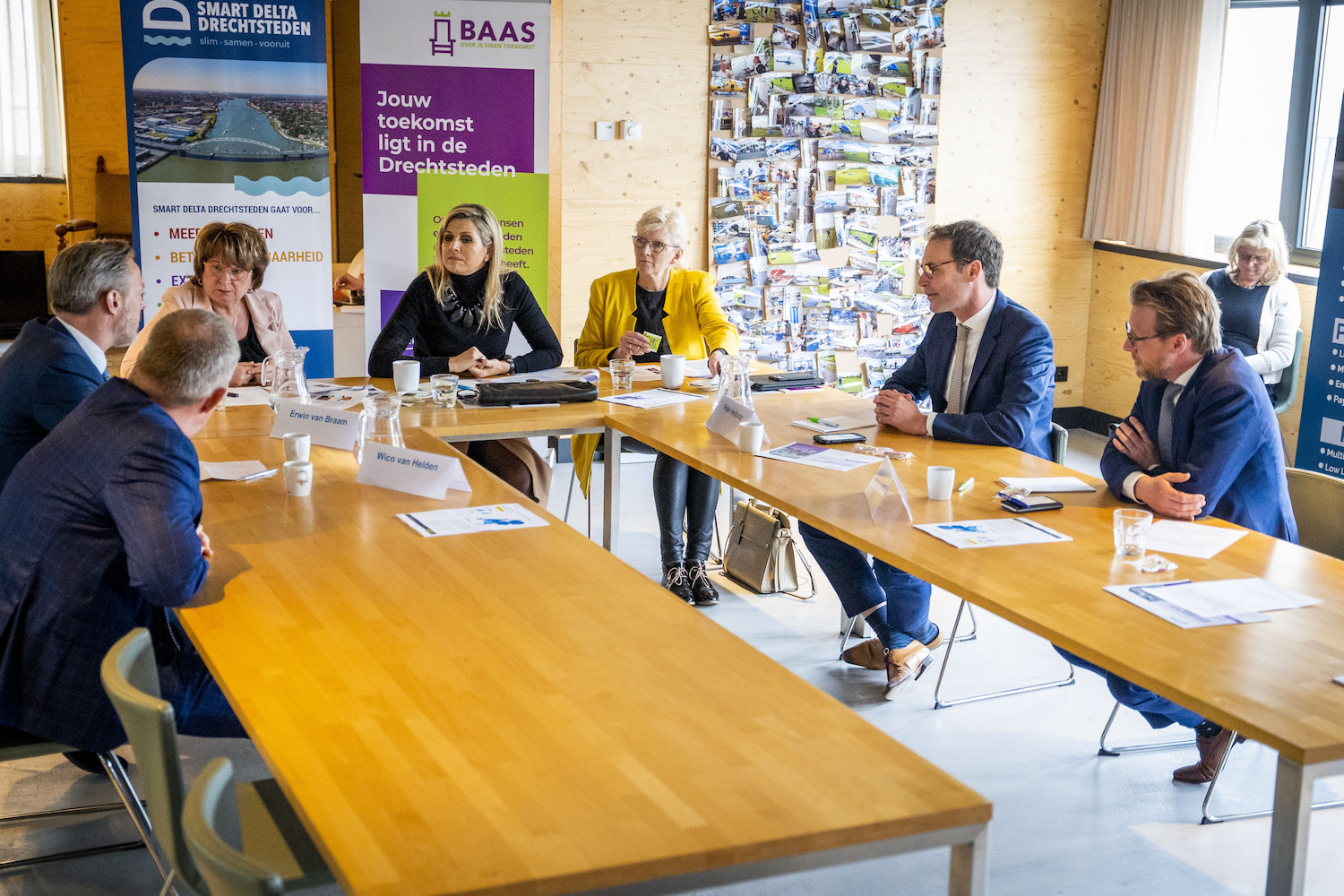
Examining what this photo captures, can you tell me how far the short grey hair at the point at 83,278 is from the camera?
9.82ft

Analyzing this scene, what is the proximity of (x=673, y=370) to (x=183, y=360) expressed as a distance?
2.19m

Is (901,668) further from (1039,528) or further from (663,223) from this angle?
(663,223)

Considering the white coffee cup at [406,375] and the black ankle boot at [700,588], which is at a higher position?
the white coffee cup at [406,375]

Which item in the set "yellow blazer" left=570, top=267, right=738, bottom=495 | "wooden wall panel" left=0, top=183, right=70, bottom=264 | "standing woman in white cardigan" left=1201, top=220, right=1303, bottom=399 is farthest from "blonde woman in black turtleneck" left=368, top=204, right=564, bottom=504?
"wooden wall panel" left=0, top=183, right=70, bottom=264

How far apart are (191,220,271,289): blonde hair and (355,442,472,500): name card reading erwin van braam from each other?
142 centimetres

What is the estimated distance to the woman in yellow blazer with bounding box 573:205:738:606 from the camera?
448cm

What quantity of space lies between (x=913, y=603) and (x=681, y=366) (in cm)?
118

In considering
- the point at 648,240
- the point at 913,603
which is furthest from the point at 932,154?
the point at 913,603

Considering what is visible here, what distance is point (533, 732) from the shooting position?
1713 millimetres

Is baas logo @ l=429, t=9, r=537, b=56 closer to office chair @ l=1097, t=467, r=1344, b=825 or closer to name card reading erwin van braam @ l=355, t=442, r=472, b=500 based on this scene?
name card reading erwin van braam @ l=355, t=442, r=472, b=500

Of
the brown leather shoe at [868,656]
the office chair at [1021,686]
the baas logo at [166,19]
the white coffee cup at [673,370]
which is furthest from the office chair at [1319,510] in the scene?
the baas logo at [166,19]

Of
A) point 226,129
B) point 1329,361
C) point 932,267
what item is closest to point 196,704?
point 932,267

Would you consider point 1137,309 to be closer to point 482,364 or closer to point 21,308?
point 482,364

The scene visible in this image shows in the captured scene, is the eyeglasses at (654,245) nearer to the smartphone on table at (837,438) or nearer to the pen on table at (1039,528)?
the smartphone on table at (837,438)
